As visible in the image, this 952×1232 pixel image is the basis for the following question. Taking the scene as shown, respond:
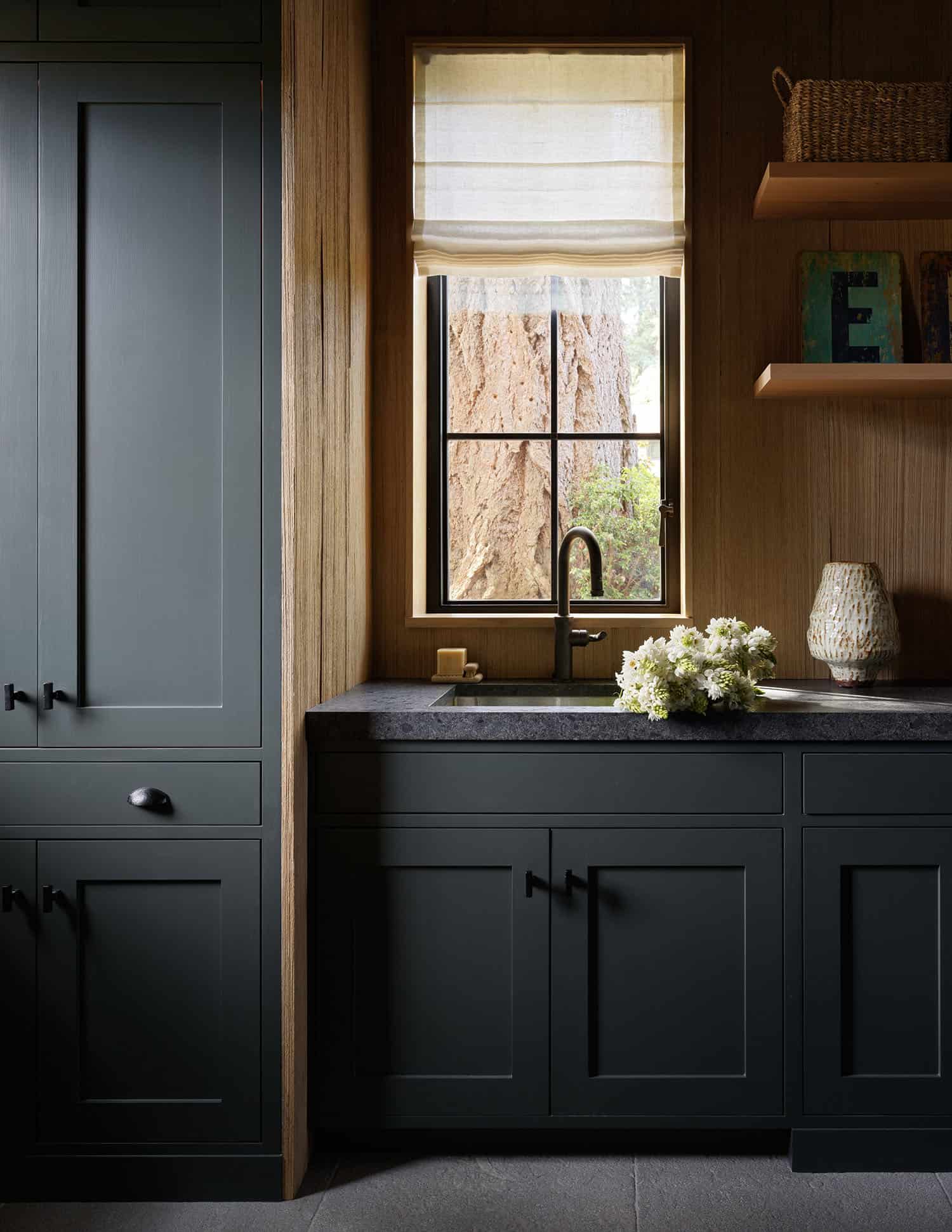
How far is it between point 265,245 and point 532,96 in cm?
113

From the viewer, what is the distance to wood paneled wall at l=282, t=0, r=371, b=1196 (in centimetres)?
175

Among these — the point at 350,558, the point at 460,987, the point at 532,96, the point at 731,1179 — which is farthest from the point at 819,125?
the point at 731,1179

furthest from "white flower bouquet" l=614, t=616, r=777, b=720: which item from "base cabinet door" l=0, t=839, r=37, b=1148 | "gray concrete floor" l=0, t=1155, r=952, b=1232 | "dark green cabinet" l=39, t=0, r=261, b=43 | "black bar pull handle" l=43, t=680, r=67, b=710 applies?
"dark green cabinet" l=39, t=0, r=261, b=43

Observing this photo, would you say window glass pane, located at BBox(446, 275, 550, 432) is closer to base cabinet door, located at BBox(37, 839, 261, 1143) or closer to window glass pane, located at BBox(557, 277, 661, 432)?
window glass pane, located at BBox(557, 277, 661, 432)

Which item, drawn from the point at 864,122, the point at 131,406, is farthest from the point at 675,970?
the point at 864,122

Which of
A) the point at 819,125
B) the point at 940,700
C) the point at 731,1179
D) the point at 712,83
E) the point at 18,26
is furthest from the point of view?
the point at 712,83

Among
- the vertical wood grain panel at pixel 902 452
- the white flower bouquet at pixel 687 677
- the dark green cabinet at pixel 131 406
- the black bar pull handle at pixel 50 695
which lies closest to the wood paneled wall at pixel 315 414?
the dark green cabinet at pixel 131 406

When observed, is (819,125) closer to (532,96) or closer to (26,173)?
(532,96)

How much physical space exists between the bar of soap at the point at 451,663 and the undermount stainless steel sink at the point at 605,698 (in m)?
0.04

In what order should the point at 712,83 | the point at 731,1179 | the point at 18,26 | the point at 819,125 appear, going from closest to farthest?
the point at 18,26 < the point at 731,1179 < the point at 819,125 < the point at 712,83

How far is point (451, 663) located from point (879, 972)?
118 centimetres

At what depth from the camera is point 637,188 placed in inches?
96.3

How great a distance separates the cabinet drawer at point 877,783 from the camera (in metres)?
1.81

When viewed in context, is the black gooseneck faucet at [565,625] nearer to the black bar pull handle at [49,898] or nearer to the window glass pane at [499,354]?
the window glass pane at [499,354]
